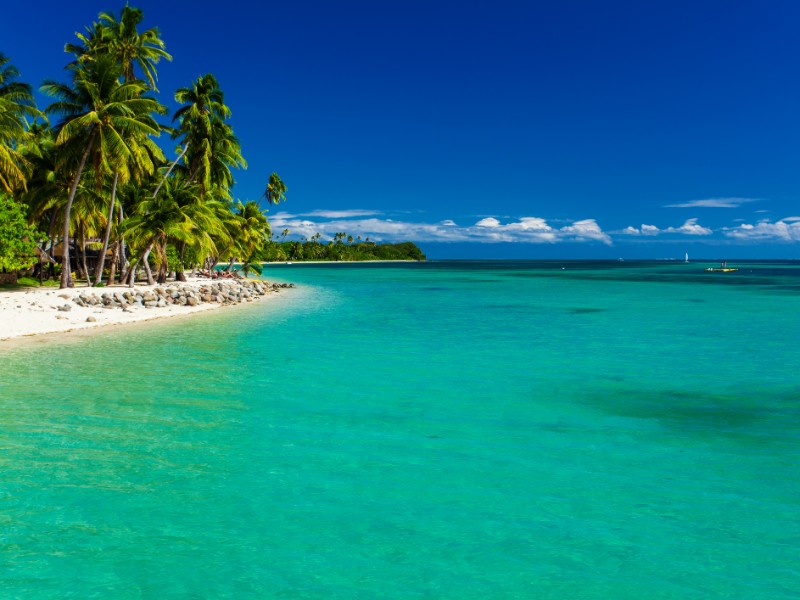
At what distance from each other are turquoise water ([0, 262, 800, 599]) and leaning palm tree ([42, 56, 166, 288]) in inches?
623

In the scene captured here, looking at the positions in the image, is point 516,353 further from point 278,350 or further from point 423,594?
point 423,594

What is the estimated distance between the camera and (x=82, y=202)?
35062 mm

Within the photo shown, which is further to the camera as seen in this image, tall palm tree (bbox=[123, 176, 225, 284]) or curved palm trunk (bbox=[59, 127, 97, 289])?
tall palm tree (bbox=[123, 176, 225, 284])

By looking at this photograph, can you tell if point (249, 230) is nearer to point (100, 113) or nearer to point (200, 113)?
point (200, 113)

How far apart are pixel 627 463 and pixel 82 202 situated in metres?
35.7

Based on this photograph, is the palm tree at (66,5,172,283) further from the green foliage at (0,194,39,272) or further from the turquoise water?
the turquoise water

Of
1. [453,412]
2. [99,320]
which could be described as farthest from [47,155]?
[453,412]

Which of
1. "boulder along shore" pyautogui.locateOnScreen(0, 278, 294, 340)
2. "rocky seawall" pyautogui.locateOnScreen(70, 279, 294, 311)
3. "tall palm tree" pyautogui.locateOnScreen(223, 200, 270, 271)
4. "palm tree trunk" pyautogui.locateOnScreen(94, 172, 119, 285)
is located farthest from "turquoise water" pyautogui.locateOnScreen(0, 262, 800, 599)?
"tall palm tree" pyautogui.locateOnScreen(223, 200, 270, 271)

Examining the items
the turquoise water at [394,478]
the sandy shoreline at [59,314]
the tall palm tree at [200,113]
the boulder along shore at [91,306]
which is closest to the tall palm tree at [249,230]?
the tall palm tree at [200,113]

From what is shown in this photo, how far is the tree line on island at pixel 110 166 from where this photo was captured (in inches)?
1153

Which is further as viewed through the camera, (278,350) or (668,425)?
(278,350)

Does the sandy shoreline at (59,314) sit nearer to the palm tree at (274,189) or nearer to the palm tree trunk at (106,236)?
the palm tree trunk at (106,236)

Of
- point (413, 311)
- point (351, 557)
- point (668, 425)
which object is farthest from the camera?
point (413, 311)

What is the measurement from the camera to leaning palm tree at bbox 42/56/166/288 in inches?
1122
